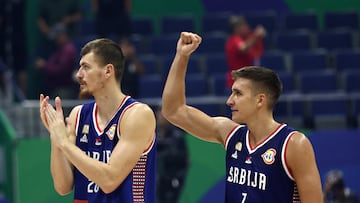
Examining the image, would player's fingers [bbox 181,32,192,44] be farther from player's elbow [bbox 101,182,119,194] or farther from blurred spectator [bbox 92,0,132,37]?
blurred spectator [bbox 92,0,132,37]

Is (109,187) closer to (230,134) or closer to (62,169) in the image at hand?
(62,169)

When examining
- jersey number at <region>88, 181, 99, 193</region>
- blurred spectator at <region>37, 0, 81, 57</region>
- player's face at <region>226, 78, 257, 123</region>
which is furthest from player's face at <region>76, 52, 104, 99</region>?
blurred spectator at <region>37, 0, 81, 57</region>

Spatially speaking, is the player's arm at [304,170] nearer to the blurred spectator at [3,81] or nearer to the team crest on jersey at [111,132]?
the team crest on jersey at [111,132]

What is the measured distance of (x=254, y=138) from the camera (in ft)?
17.5

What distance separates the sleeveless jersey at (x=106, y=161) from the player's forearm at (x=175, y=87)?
0.26 metres

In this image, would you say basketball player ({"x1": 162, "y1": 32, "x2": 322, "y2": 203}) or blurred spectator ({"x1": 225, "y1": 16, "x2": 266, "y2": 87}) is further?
blurred spectator ({"x1": 225, "y1": 16, "x2": 266, "y2": 87})

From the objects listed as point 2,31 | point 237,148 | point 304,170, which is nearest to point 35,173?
point 2,31

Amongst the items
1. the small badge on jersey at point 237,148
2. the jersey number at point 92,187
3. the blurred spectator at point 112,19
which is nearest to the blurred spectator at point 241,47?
the blurred spectator at point 112,19

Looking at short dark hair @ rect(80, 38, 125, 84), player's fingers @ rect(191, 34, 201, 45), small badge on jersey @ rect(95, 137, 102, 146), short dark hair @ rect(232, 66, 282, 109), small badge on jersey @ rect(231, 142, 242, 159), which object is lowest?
small badge on jersey @ rect(231, 142, 242, 159)

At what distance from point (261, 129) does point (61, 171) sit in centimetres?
123

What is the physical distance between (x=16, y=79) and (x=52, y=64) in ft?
4.08

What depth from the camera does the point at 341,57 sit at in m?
14.4

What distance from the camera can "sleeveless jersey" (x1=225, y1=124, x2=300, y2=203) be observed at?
16.8 feet

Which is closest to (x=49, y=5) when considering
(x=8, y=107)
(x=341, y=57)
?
(x=8, y=107)
